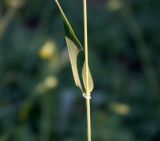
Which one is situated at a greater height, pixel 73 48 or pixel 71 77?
pixel 73 48

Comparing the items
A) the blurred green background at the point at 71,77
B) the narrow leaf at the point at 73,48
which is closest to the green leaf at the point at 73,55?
the narrow leaf at the point at 73,48

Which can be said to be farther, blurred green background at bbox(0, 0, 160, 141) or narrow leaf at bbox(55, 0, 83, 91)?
blurred green background at bbox(0, 0, 160, 141)

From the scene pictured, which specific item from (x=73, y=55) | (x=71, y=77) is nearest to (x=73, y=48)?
(x=73, y=55)

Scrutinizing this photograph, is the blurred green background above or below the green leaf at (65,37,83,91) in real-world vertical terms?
below

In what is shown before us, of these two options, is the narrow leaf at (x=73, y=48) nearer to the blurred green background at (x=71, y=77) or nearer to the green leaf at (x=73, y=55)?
the green leaf at (x=73, y=55)

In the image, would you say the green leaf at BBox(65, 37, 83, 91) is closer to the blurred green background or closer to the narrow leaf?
the narrow leaf

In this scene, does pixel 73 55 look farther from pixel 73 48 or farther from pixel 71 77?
pixel 71 77

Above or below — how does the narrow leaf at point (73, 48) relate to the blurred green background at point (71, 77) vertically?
above

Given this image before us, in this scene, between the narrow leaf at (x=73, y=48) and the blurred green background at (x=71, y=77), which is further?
the blurred green background at (x=71, y=77)

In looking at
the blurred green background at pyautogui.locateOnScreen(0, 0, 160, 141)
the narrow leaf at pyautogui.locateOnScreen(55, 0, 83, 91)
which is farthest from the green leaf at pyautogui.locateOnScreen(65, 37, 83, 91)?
the blurred green background at pyautogui.locateOnScreen(0, 0, 160, 141)
